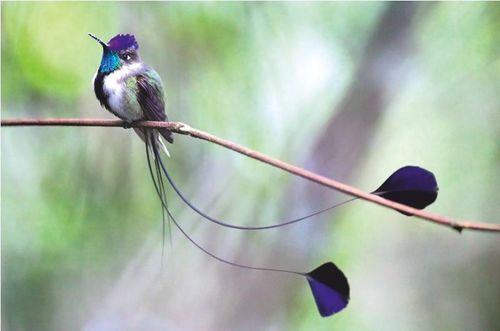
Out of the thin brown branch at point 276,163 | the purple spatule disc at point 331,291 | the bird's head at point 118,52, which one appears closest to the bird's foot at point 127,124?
the thin brown branch at point 276,163

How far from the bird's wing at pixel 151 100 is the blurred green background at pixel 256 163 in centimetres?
7

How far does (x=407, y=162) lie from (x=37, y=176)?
2.51 feet

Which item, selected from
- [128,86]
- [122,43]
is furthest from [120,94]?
[122,43]

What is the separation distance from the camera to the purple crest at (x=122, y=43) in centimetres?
112

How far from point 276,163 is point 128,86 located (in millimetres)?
339

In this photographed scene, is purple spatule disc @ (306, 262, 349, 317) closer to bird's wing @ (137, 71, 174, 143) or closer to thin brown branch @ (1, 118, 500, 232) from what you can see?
thin brown branch @ (1, 118, 500, 232)

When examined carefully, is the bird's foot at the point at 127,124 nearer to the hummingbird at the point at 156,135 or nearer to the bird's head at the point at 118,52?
the hummingbird at the point at 156,135

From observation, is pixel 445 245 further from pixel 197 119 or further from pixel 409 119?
pixel 197 119

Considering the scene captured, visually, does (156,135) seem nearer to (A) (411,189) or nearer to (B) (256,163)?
(B) (256,163)

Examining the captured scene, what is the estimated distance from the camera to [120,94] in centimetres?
107

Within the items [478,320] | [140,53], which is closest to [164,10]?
[140,53]

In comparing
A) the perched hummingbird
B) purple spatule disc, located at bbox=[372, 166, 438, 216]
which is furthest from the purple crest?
purple spatule disc, located at bbox=[372, 166, 438, 216]

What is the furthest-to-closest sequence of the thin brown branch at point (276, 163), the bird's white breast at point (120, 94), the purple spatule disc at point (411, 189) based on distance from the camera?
the bird's white breast at point (120, 94)
the purple spatule disc at point (411, 189)
the thin brown branch at point (276, 163)

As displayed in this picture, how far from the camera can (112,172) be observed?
3.89ft
